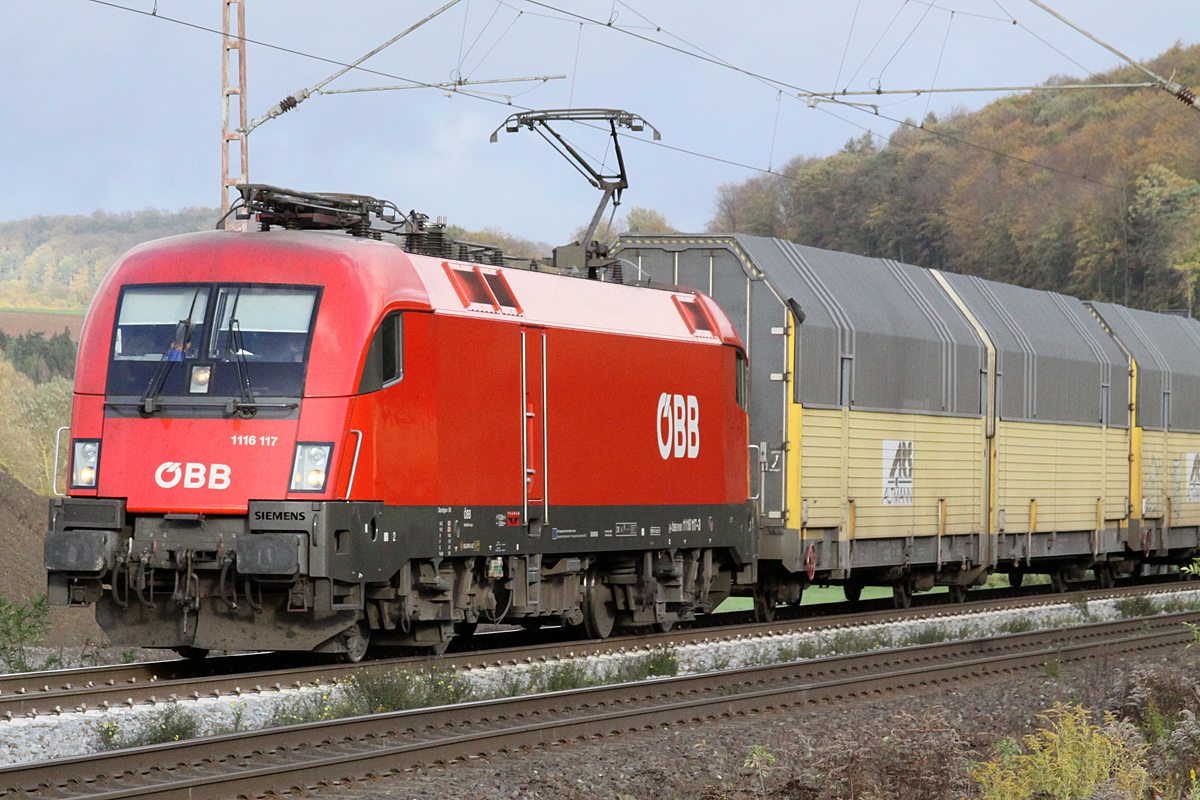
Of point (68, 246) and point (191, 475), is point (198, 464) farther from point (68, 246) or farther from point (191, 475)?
point (68, 246)

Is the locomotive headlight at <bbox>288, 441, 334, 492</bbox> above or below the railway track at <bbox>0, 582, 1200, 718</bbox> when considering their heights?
above

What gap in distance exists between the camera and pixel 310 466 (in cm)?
1213

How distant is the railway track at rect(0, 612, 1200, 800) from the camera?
8602 mm

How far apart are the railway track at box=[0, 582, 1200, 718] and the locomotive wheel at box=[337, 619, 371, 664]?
0.78 feet

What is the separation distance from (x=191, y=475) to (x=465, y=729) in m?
3.23

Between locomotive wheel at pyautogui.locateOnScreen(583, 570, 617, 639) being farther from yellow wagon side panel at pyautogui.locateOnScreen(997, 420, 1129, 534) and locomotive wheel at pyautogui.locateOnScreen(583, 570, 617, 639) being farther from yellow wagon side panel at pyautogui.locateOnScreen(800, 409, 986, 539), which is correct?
yellow wagon side panel at pyautogui.locateOnScreen(997, 420, 1129, 534)

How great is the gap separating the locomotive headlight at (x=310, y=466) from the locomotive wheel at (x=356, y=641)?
1642 mm

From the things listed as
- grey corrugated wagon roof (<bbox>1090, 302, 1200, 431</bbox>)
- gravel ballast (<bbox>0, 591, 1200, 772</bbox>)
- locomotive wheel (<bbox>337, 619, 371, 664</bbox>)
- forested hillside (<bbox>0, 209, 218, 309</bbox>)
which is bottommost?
gravel ballast (<bbox>0, 591, 1200, 772</bbox>)

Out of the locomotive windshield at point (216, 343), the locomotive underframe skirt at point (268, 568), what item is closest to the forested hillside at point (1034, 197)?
the locomotive underframe skirt at point (268, 568)

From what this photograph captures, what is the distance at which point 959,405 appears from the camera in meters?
22.6

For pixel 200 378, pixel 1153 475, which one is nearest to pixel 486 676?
pixel 200 378

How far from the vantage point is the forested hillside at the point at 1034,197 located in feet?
280

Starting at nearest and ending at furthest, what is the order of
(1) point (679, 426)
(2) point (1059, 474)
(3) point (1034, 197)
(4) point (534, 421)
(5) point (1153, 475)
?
(4) point (534, 421), (1) point (679, 426), (2) point (1059, 474), (5) point (1153, 475), (3) point (1034, 197)

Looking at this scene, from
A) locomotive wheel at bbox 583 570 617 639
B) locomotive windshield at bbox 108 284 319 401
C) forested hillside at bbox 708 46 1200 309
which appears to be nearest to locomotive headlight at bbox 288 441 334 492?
locomotive windshield at bbox 108 284 319 401
